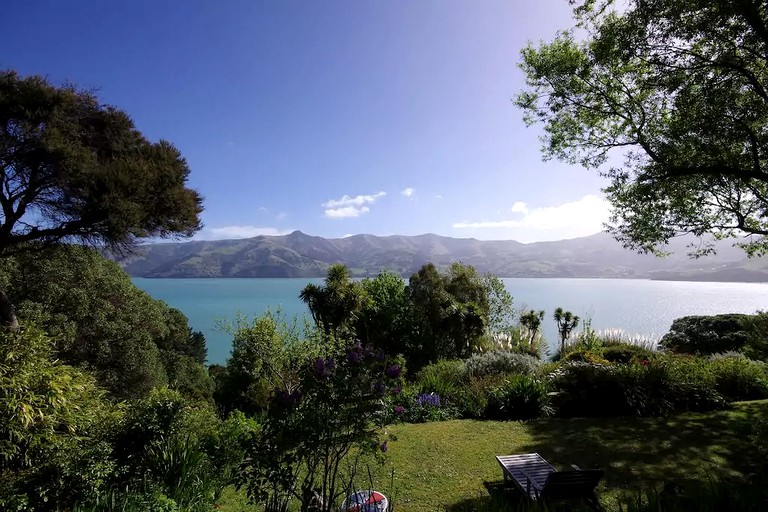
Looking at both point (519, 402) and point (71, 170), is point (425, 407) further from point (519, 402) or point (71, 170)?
point (71, 170)

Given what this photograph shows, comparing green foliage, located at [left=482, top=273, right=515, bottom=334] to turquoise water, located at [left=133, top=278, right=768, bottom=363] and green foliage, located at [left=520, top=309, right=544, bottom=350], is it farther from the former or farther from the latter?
green foliage, located at [left=520, top=309, right=544, bottom=350]

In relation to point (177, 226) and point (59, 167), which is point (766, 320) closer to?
point (177, 226)

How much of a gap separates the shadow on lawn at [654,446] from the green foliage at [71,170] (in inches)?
Result: 283

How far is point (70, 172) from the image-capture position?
5246 mm

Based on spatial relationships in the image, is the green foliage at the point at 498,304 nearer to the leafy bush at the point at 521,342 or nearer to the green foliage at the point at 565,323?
the leafy bush at the point at 521,342

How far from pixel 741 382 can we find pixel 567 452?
21.1 feet

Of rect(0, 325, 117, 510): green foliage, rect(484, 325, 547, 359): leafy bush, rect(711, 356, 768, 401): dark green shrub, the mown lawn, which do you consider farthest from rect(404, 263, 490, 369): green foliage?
rect(0, 325, 117, 510): green foliage

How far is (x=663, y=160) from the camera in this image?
791 cm

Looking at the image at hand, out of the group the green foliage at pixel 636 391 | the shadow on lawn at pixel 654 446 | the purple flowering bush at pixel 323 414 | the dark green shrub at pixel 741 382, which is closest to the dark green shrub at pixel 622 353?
the dark green shrub at pixel 741 382

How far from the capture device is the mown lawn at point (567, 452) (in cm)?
517

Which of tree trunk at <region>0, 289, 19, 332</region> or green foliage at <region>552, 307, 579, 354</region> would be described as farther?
green foliage at <region>552, 307, 579, 354</region>

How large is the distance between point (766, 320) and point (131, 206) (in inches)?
456

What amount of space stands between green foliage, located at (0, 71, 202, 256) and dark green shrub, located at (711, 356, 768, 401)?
41.2 ft

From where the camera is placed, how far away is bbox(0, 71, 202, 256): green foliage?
5188 mm
